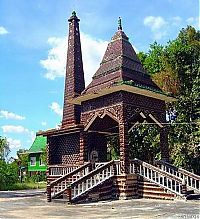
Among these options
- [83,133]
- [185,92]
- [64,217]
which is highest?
[185,92]

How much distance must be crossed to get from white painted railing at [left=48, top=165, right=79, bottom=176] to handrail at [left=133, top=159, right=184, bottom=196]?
4478 mm

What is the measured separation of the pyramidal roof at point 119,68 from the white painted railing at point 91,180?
12.5 ft

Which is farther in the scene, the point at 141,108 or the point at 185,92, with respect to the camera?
the point at 185,92

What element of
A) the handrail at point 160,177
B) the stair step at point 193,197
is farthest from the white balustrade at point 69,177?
the stair step at point 193,197

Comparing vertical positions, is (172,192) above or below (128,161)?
below

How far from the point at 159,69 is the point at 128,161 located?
47.4 feet

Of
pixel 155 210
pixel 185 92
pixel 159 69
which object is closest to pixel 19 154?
pixel 159 69

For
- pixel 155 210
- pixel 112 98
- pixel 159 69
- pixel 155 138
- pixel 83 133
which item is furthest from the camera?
pixel 159 69

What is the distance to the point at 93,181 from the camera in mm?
15422

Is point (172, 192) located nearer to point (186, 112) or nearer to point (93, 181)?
point (93, 181)

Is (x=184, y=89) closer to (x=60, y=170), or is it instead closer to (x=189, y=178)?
(x=189, y=178)

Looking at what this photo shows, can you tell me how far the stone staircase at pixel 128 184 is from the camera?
14.5 metres

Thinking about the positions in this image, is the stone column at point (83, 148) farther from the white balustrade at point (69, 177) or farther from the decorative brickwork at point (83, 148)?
the white balustrade at point (69, 177)

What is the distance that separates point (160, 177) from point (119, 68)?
18.0ft
